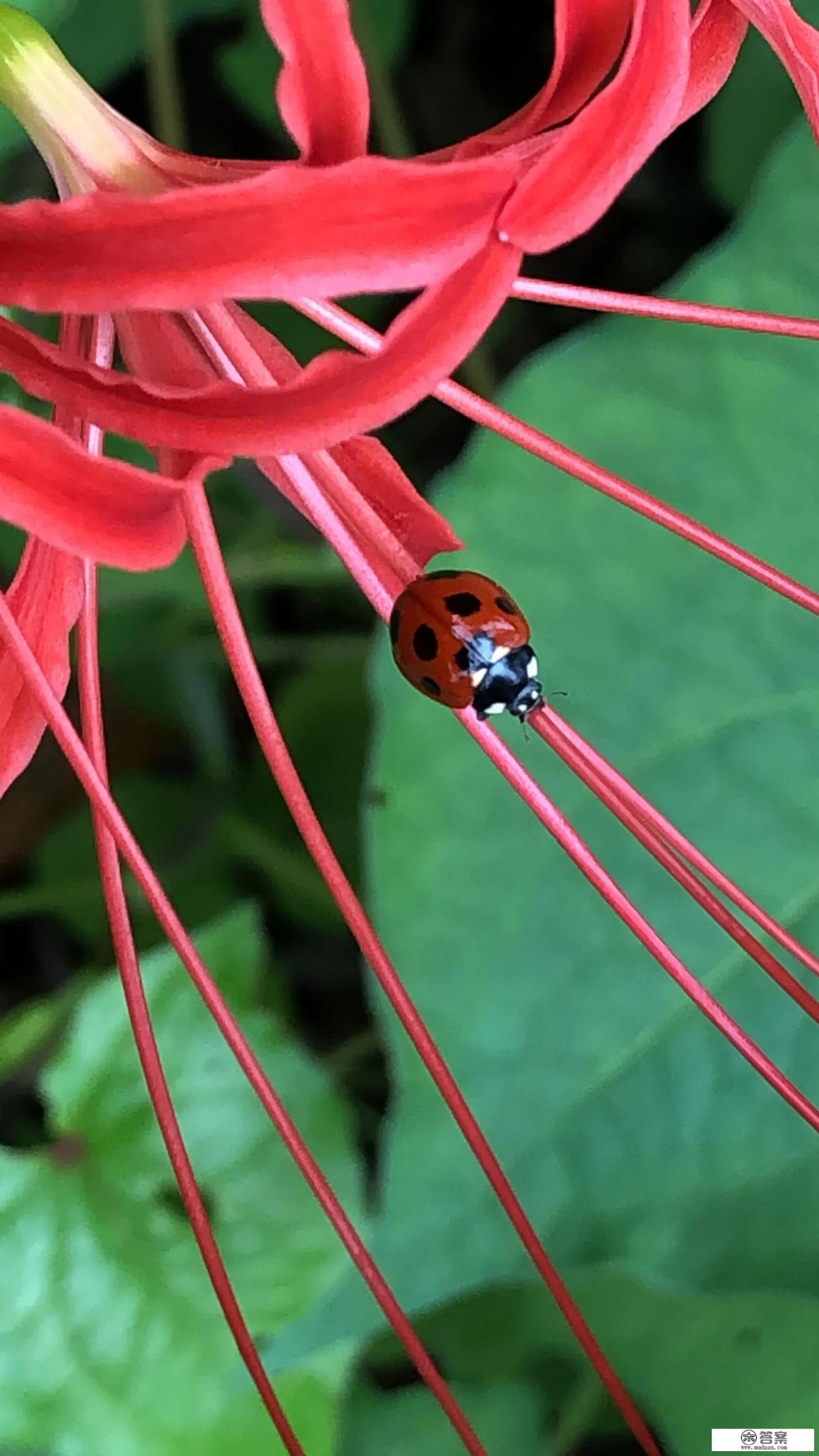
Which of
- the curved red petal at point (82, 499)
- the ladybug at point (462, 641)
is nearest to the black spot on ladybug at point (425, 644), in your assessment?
the ladybug at point (462, 641)

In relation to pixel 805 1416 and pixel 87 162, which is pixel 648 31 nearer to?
pixel 87 162

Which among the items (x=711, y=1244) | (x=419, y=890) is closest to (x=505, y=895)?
(x=419, y=890)

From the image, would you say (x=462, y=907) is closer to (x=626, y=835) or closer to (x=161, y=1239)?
(x=626, y=835)

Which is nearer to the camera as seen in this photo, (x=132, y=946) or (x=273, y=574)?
(x=132, y=946)

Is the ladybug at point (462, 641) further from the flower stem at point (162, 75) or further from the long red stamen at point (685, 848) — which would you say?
the flower stem at point (162, 75)

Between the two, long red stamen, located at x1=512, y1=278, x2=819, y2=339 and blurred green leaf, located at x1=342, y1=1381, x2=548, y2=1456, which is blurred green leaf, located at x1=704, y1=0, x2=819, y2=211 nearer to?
long red stamen, located at x1=512, y1=278, x2=819, y2=339

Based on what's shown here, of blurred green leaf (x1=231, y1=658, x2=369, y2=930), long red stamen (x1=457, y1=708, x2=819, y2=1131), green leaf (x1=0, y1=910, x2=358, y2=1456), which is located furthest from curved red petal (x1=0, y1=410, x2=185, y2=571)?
blurred green leaf (x1=231, y1=658, x2=369, y2=930)
